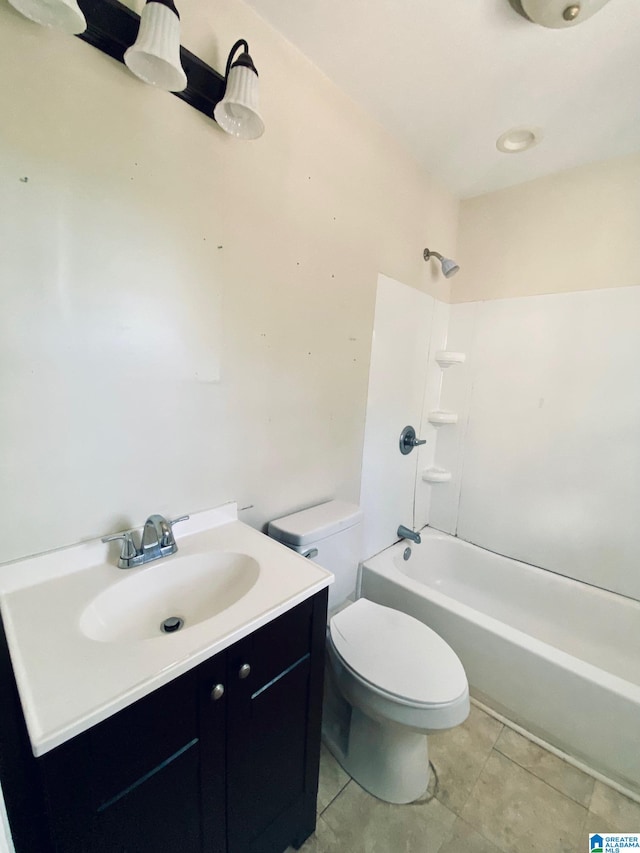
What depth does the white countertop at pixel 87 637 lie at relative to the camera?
55cm

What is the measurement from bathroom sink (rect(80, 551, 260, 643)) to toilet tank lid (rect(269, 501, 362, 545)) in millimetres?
274

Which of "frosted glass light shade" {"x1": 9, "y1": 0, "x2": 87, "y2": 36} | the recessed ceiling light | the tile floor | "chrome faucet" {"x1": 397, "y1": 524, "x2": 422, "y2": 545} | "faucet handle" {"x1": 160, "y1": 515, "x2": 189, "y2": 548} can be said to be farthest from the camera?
"chrome faucet" {"x1": 397, "y1": 524, "x2": 422, "y2": 545}

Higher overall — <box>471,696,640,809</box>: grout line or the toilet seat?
the toilet seat

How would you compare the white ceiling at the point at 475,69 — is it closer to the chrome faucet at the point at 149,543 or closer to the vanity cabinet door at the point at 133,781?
the chrome faucet at the point at 149,543

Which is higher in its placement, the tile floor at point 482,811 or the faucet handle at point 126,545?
the faucet handle at point 126,545

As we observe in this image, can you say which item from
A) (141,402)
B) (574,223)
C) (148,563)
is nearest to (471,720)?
(148,563)

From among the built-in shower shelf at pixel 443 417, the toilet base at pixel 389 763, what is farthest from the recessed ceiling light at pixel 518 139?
the toilet base at pixel 389 763

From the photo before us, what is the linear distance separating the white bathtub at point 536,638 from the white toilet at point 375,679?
35 cm

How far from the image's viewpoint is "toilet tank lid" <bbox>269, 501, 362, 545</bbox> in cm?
125

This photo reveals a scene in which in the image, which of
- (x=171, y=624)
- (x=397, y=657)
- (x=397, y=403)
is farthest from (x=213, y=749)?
(x=397, y=403)

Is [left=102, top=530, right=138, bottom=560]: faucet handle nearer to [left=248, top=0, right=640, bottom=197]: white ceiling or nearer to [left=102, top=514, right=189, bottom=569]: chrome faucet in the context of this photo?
[left=102, top=514, right=189, bottom=569]: chrome faucet

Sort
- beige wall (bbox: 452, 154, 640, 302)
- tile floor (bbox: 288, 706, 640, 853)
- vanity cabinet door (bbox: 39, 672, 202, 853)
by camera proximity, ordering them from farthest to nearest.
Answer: beige wall (bbox: 452, 154, 640, 302) → tile floor (bbox: 288, 706, 640, 853) → vanity cabinet door (bbox: 39, 672, 202, 853)

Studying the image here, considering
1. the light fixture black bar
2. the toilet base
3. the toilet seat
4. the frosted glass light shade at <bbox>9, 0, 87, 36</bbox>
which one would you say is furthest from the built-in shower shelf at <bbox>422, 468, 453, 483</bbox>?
the frosted glass light shade at <bbox>9, 0, 87, 36</bbox>

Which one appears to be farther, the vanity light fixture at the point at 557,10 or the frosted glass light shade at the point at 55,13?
the vanity light fixture at the point at 557,10
